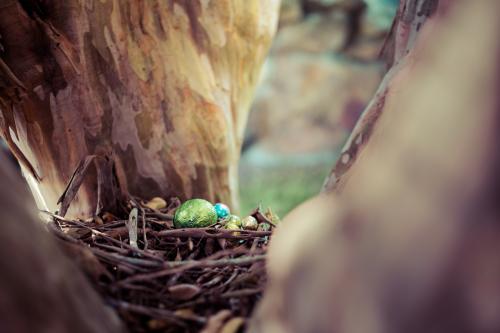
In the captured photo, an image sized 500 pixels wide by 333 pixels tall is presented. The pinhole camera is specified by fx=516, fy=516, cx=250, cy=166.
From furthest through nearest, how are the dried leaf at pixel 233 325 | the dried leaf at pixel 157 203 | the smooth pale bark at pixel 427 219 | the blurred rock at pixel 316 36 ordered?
Result: the blurred rock at pixel 316 36
the dried leaf at pixel 157 203
the dried leaf at pixel 233 325
the smooth pale bark at pixel 427 219

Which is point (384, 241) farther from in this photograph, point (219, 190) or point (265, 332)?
point (219, 190)

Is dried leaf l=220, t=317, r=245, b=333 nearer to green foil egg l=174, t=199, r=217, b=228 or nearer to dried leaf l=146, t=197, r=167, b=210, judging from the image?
green foil egg l=174, t=199, r=217, b=228

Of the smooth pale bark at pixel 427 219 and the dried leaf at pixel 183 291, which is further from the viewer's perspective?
the dried leaf at pixel 183 291

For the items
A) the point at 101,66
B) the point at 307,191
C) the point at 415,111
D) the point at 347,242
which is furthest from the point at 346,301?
the point at 307,191

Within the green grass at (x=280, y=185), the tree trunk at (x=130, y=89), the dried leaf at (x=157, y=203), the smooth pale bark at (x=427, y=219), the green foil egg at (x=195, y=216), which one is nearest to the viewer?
the smooth pale bark at (x=427, y=219)

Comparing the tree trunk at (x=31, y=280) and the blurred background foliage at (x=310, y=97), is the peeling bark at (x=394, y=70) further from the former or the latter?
the blurred background foliage at (x=310, y=97)

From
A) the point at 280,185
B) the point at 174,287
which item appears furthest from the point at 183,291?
the point at 280,185

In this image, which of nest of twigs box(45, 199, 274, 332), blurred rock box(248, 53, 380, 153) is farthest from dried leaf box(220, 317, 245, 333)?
blurred rock box(248, 53, 380, 153)

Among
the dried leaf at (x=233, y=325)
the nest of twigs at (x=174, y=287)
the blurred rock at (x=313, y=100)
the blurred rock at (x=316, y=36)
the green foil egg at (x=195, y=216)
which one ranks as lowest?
the blurred rock at (x=313, y=100)

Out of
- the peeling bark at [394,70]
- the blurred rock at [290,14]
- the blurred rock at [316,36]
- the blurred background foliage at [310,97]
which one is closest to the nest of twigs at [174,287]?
the peeling bark at [394,70]
